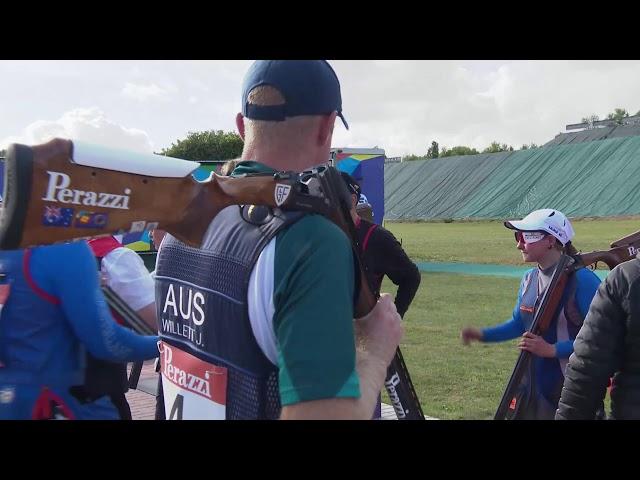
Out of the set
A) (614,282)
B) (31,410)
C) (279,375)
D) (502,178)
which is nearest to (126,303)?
(31,410)

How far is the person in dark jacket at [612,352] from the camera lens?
262cm

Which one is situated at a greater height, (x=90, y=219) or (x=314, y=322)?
(x=90, y=219)

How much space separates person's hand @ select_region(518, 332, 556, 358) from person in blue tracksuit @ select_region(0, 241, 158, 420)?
2.39m

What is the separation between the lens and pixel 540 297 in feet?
13.0

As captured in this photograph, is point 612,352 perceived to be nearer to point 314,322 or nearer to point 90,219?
point 314,322

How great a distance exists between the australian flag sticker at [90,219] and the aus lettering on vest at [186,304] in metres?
0.40

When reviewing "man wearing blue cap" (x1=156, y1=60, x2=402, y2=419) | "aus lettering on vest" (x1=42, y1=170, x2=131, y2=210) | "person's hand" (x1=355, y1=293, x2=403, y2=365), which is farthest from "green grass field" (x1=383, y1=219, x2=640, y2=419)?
"aus lettering on vest" (x1=42, y1=170, x2=131, y2=210)

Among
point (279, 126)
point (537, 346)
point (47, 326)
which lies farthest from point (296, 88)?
point (537, 346)

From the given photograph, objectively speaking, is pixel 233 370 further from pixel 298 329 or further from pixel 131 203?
pixel 131 203

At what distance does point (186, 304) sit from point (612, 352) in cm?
190

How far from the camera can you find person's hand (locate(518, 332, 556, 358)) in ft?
12.2

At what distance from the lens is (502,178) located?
50.3 m

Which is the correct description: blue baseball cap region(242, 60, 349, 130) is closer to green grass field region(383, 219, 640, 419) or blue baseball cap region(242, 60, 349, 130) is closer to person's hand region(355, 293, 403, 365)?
person's hand region(355, 293, 403, 365)

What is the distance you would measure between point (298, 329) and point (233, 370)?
293 mm
